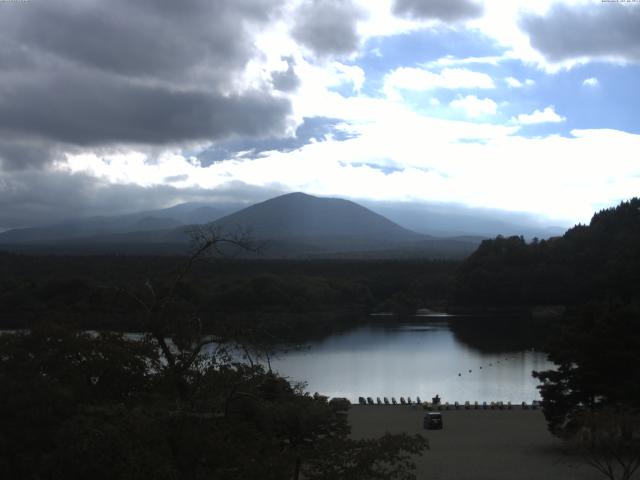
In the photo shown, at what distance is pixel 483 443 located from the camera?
43.8 ft

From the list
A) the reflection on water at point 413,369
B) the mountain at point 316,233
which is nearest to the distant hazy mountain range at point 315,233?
the mountain at point 316,233

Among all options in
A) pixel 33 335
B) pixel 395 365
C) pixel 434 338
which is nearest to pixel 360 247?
pixel 434 338

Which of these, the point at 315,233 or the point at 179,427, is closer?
the point at 179,427

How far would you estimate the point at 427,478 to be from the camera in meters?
10.6

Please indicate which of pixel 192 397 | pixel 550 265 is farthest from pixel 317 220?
pixel 192 397

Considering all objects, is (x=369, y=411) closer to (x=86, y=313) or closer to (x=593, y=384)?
(x=593, y=384)

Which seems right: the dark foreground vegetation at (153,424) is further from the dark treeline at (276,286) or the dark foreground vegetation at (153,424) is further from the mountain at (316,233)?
the mountain at (316,233)

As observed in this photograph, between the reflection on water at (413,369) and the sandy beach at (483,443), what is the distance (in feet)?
10.7

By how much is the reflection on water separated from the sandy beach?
3.26 m

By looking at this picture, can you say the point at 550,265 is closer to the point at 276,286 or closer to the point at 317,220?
the point at 276,286

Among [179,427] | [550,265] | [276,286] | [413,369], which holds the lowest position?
[413,369]

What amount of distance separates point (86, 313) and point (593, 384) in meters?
8.25

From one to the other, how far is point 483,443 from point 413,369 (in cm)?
1323

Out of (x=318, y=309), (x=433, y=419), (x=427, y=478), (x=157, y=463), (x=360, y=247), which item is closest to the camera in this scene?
(x=157, y=463)
